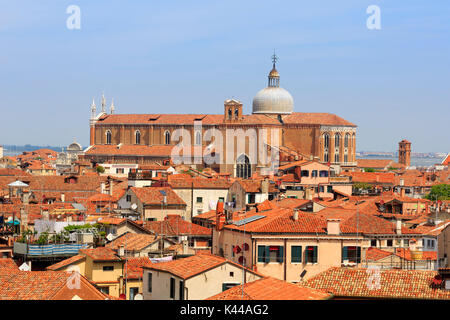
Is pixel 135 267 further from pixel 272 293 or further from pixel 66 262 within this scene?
pixel 272 293

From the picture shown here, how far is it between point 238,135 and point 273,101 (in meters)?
17.1

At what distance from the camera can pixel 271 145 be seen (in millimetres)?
103562

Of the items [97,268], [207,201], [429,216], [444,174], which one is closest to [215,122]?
[444,174]

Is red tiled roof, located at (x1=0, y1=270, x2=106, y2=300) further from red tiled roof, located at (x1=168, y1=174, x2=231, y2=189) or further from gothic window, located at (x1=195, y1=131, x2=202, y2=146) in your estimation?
gothic window, located at (x1=195, y1=131, x2=202, y2=146)

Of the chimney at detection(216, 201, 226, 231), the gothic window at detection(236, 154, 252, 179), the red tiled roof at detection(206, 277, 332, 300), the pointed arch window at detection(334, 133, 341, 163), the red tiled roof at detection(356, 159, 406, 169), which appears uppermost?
the red tiled roof at detection(206, 277, 332, 300)

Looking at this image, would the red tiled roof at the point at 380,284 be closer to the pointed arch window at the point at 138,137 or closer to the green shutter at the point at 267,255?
the green shutter at the point at 267,255

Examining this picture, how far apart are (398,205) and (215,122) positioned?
82.6m

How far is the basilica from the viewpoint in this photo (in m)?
102

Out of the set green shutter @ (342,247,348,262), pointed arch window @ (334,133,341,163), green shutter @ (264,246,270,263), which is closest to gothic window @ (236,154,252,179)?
pointed arch window @ (334,133,341,163)

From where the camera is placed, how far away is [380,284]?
50.4ft

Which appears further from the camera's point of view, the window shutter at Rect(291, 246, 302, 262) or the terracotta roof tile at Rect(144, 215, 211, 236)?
the terracotta roof tile at Rect(144, 215, 211, 236)

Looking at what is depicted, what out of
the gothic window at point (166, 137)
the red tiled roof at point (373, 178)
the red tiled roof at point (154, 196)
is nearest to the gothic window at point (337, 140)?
the gothic window at point (166, 137)

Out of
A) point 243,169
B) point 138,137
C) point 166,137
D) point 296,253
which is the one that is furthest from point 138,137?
point 296,253
